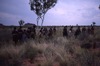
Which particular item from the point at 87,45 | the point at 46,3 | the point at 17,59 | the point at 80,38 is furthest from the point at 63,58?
the point at 46,3

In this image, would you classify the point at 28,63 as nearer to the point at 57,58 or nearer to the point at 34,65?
the point at 34,65

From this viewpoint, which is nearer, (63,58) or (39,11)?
(63,58)

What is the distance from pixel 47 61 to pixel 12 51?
10.9 ft

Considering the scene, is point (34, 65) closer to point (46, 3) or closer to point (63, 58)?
point (63, 58)

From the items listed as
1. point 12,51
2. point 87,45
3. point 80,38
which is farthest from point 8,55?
point 80,38

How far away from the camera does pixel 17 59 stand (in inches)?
429

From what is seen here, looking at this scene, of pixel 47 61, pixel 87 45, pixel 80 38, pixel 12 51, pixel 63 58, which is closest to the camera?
pixel 47 61

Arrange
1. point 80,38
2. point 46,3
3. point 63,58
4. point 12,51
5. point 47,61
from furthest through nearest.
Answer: point 46,3 → point 80,38 → point 12,51 → point 63,58 → point 47,61

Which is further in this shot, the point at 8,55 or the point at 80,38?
the point at 80,38

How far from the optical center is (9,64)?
1033 centimetres

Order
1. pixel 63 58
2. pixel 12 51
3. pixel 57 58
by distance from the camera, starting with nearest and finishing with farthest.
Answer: pixel 63 58 → pixel 57 58 → pixel 12 51

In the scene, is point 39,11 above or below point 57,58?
above

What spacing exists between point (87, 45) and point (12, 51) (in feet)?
27.6

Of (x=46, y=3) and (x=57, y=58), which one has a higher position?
(x=46, y=3)
